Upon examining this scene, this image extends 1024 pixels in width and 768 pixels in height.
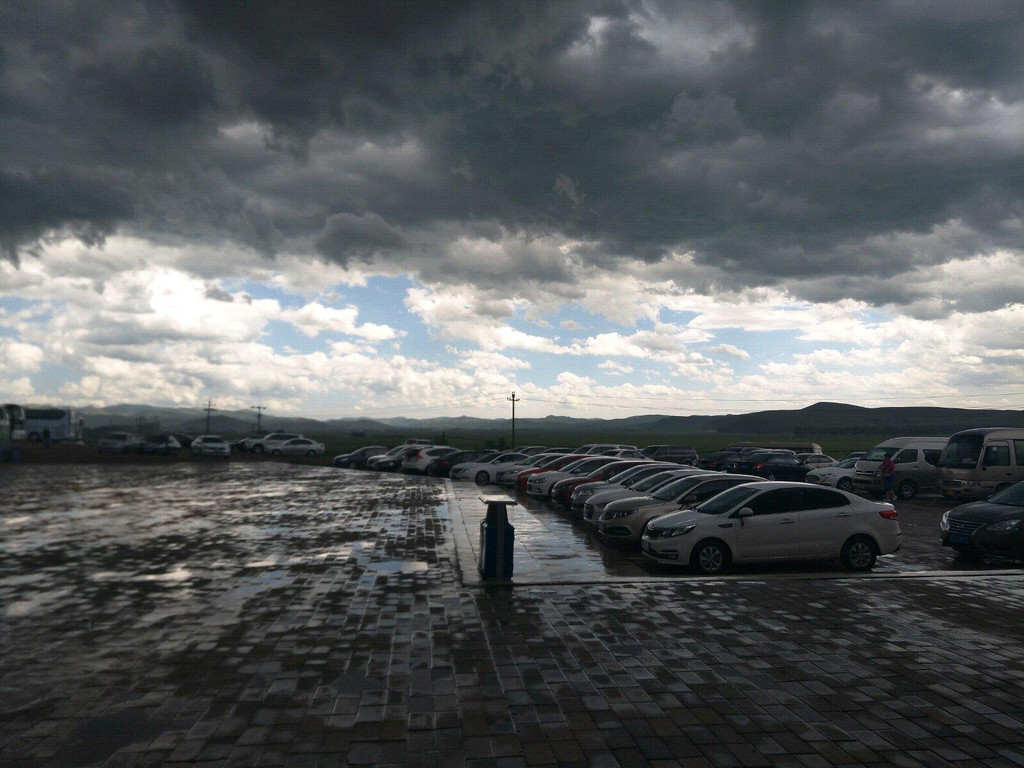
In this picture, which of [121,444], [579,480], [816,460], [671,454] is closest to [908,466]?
[579,480]

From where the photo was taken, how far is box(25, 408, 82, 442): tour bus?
6838cm

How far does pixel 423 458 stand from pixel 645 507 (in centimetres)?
2276

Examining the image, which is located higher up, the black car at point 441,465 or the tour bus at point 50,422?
the tour bus at point 50,422

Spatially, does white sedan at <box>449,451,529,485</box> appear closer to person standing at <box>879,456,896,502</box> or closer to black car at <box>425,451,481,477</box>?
black car at <box>425,451,481,477</box>

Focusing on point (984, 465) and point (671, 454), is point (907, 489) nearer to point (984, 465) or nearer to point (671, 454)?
point (984, 465)

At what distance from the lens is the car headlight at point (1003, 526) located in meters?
12.2

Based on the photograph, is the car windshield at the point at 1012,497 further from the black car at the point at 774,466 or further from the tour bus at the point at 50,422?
the tour bus at the point at 50,422

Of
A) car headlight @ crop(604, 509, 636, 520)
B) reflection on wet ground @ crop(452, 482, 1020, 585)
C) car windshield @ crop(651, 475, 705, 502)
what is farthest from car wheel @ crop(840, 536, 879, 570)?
car headlight @ crop(604, 509, 636, 520)

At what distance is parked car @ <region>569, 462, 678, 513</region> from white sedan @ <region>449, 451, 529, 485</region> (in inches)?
455

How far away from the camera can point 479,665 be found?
256 inches

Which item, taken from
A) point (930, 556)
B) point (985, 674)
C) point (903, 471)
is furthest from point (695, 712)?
point (903, 471)

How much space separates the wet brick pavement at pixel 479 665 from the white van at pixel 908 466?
15609 millimetres

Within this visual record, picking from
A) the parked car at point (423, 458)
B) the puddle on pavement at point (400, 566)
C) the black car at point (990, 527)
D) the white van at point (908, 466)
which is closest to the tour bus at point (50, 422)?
the parked car at point (423, 458)

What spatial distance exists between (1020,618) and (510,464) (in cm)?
2311
